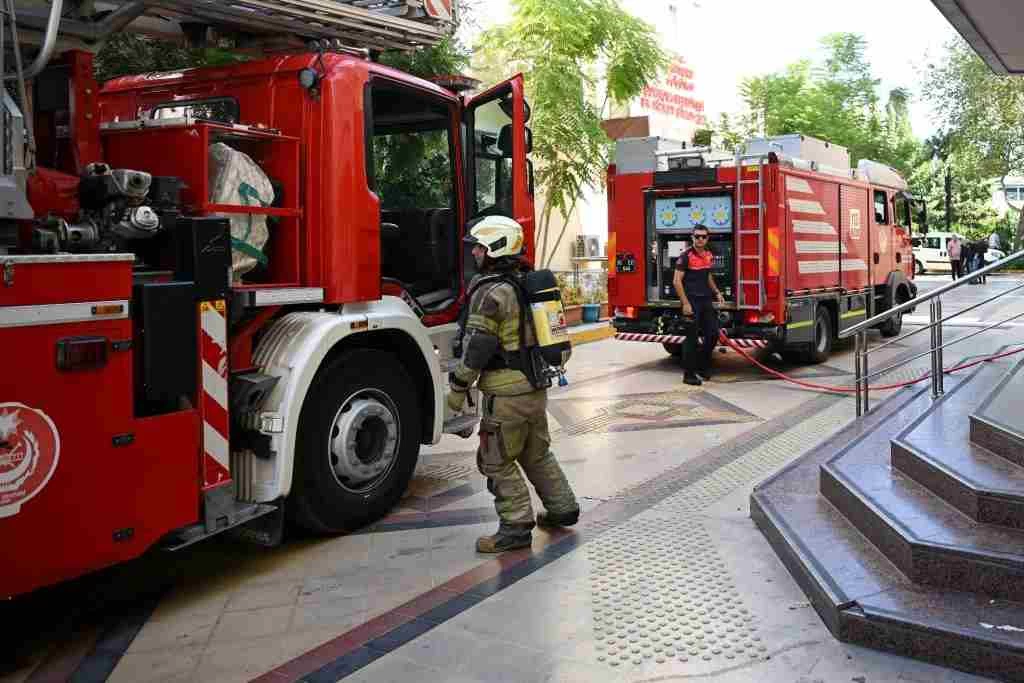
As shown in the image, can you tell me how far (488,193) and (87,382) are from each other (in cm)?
350

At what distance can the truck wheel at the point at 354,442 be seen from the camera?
17.2 ft

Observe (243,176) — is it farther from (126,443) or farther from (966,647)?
(966,647)

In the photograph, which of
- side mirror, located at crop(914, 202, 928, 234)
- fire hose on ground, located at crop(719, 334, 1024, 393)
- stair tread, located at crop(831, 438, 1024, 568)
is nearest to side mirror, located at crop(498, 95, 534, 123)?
stair tread, located at crop(831, 438, 1024, 568)

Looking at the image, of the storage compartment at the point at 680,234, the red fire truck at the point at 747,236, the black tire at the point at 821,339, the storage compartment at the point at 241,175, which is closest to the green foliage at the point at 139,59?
the storage compartment at the point at 241,175

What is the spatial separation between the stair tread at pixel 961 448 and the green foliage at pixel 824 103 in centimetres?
2249

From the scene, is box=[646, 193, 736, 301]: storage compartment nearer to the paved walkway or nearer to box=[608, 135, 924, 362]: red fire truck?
box=[608, 135, 924, 362]: red fire truck

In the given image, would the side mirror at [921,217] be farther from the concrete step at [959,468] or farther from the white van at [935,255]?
the white van at [935,255]

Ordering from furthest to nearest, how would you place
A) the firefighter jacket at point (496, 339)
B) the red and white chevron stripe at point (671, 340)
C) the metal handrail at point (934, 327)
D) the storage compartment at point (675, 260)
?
the storage compartment at point (675, 260) < the red and white chevron stripe at point (671, 340) < the metal handrail at point (934, 327) < the firefighter jacket at point (496, 339)

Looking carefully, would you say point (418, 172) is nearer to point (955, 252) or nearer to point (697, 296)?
point (697, 296)

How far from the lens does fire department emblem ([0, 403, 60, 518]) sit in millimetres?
3580

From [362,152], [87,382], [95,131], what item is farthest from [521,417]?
[95,131]

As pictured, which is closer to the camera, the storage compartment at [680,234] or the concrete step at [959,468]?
the concrete step at [959,468]

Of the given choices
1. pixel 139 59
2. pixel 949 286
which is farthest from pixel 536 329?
pixel 139 59

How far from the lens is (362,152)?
5465mm
